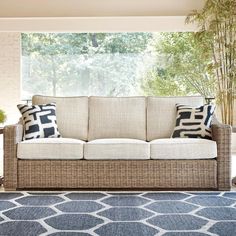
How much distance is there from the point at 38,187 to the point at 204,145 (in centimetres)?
153

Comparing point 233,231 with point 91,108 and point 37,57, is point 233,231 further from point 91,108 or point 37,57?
point 37,57

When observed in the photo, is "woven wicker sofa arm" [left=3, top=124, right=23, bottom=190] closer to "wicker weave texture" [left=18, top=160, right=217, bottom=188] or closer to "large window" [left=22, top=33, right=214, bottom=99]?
"wicker weave texture" [left=18, top=160, right=217, bottom=188]

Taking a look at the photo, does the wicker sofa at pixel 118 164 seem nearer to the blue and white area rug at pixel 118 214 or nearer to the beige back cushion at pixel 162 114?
the blue and white area rug at pixel 118 214

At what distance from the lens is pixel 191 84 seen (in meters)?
6.86

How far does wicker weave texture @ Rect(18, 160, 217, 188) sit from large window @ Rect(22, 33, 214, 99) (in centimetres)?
321

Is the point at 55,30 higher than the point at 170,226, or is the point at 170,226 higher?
the point at 55,30

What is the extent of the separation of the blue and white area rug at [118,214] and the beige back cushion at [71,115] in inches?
33.3

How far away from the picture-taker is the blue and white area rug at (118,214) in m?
2.73

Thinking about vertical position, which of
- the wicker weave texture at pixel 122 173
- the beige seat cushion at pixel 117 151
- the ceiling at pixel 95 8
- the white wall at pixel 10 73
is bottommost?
the wicker weave texture at pixel 122 173

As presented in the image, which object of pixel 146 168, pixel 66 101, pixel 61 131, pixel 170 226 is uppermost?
pixel 66 101

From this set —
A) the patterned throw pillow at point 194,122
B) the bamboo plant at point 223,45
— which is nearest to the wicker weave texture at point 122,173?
the patterned throw pillow at point 194,122

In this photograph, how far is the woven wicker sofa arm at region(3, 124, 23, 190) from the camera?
152 inches

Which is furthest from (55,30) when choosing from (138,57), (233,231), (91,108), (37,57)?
(233,231)

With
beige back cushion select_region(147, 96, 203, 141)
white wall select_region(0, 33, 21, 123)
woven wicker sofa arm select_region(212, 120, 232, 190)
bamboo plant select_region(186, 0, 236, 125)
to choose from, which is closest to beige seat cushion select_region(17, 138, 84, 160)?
beige back cushion select_region(147, 96, 203, 141)
